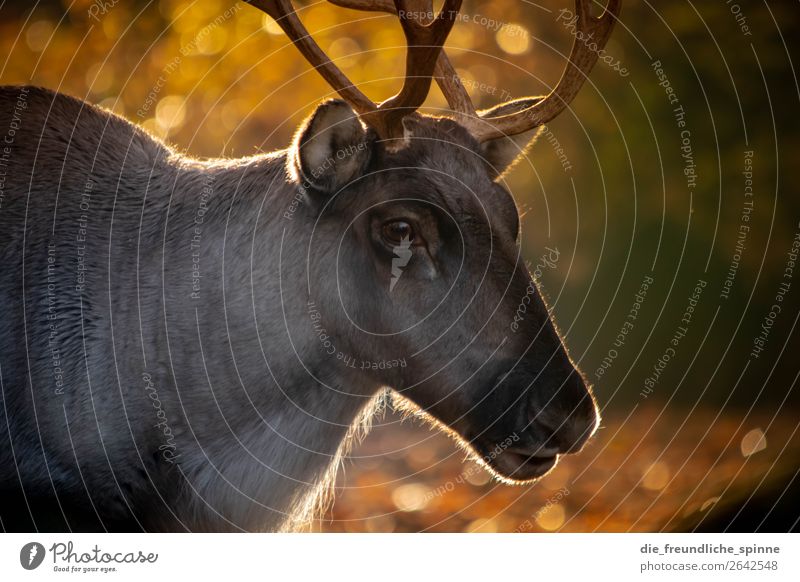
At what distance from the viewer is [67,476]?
367 centimetres

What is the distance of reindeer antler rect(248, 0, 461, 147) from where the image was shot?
3529 mm

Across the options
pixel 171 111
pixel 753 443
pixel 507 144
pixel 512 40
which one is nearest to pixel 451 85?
pixel 507 144

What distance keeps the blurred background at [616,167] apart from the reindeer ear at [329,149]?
372 centimetres

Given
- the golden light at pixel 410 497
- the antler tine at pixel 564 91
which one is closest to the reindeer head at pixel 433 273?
the antler tine at pixel 564 91

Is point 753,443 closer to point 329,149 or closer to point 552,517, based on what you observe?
point 552,517

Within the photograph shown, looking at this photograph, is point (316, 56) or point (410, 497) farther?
point (410, 497)

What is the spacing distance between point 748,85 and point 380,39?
3.55m

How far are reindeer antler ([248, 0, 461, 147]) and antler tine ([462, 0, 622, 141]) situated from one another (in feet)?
1.68

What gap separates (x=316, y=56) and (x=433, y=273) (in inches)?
41.9

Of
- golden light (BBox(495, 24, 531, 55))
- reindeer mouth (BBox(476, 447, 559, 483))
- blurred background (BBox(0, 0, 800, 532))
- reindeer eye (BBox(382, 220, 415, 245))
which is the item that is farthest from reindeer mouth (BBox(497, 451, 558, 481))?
golden light (BBox(495, 24, 531, 55))

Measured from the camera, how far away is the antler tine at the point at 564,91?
13.3ft

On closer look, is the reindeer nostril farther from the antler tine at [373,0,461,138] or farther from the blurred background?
the blurred background

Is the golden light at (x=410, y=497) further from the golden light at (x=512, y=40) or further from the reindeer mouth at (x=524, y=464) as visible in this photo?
the golden light at (x=512, y=40)

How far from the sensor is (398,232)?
3572 millimetres
